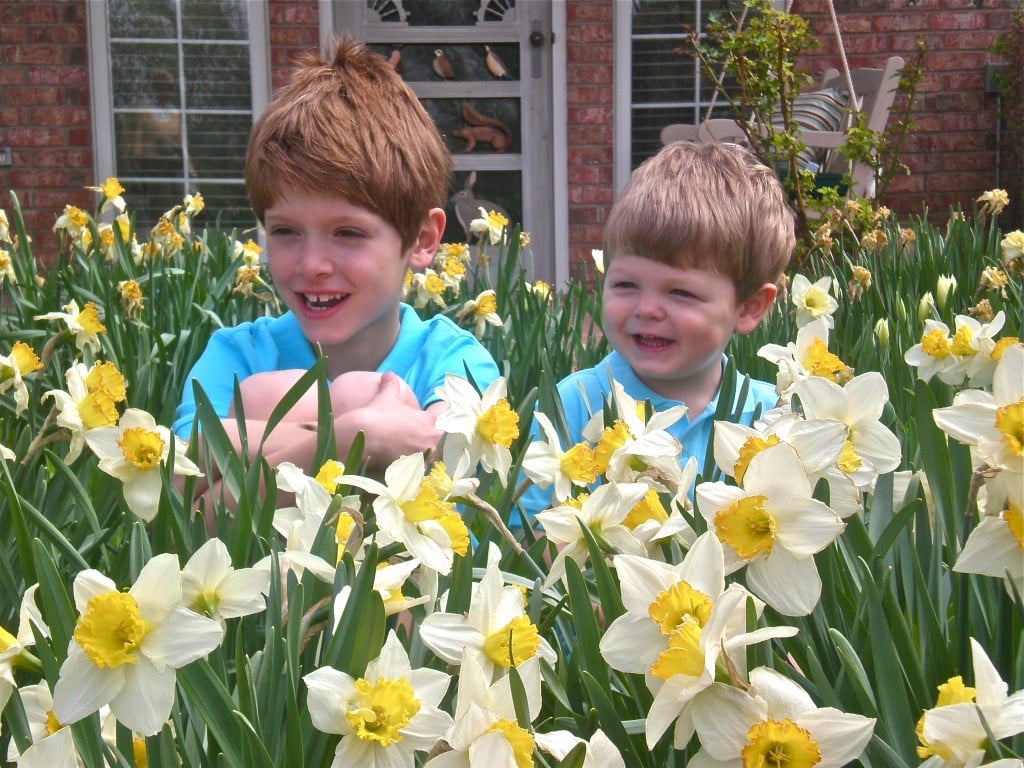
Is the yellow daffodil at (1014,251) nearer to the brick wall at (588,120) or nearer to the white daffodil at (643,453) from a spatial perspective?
the white daffodil at (643,453)

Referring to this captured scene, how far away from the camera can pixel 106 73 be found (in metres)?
5.98

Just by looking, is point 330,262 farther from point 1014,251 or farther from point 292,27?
point 292,27

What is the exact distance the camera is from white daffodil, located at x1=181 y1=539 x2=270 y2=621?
2.28ft

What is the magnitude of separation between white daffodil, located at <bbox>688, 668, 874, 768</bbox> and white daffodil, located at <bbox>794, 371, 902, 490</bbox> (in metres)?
0.25

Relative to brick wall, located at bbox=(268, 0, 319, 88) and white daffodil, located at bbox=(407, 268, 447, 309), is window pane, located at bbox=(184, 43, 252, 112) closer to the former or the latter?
brick wall, located at bbox=(268, 0, 319, 88)

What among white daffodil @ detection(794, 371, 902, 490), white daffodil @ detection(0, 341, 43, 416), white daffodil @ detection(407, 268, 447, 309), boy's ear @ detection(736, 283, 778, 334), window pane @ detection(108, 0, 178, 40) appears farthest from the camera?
window pane @ detection(108, 0, 178, 40)

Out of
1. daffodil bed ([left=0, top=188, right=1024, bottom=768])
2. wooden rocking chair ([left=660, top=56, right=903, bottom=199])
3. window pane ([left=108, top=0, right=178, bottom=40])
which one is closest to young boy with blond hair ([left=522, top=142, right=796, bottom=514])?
daffodil bed ([left=0, top=188, right=1024, bottom=768])

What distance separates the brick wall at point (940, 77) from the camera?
6105mm

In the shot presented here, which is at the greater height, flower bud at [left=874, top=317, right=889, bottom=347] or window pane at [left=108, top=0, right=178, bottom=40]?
window pane at [left=108, top=0, right=178, bottom=40]

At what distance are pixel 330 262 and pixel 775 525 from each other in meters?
1.18

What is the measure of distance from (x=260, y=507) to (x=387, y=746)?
437 mm

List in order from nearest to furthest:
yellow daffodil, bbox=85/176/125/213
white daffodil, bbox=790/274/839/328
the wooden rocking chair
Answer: white daffodil, bbox=790/274/839/328 < yellow daffodil, bbox=85/176/125/213 < the wooden rocking chair

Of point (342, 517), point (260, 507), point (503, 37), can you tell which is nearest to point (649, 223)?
point (260, 507)

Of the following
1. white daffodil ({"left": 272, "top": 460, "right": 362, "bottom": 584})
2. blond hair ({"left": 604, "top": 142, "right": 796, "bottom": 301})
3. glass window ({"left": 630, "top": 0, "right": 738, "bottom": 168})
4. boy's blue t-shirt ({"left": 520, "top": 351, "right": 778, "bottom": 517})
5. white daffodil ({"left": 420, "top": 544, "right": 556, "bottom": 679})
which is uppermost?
glass window ({"left": 630, "top": 0, "right": 738, "bottom": 168})
